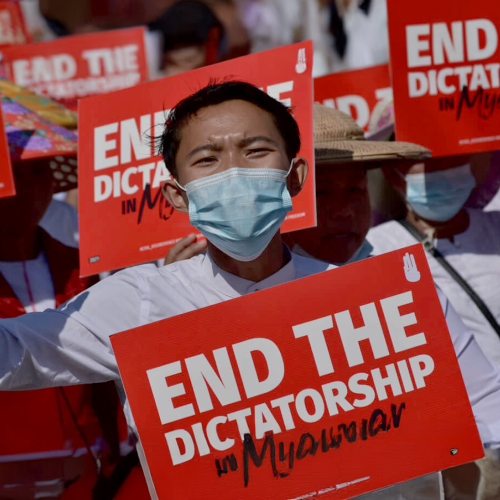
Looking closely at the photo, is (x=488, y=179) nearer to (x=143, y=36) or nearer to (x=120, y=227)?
(x=120, y=227)

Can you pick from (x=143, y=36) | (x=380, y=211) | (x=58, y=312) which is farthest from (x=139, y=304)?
(x=143, y=36)

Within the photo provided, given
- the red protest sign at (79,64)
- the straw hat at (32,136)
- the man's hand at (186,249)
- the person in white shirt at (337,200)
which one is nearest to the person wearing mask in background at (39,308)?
the straw hat at (32,136)

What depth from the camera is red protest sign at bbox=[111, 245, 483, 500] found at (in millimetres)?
1826

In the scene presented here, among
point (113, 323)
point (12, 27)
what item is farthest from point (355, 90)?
point (12, 27)

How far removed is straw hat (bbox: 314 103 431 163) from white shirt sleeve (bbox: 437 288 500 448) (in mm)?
720

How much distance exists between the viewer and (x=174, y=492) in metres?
1.81

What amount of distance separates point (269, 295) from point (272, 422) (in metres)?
0.30

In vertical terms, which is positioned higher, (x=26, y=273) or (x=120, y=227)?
(x=120, y=227)

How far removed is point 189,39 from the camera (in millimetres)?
5684

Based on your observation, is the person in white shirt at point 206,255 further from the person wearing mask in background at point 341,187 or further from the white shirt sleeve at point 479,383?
the person wearing mask in background at point 341,187

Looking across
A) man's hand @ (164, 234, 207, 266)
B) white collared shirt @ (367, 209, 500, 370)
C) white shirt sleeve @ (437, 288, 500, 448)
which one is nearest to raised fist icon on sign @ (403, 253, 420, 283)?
white shirt sleeve @ (437, 288, 500, 448)

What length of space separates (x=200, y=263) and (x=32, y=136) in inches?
41.9

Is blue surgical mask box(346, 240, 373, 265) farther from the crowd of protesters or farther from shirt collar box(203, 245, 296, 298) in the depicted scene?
shirt collar box(203, 245, 296, 298)

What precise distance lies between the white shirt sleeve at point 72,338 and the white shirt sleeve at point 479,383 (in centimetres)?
90
